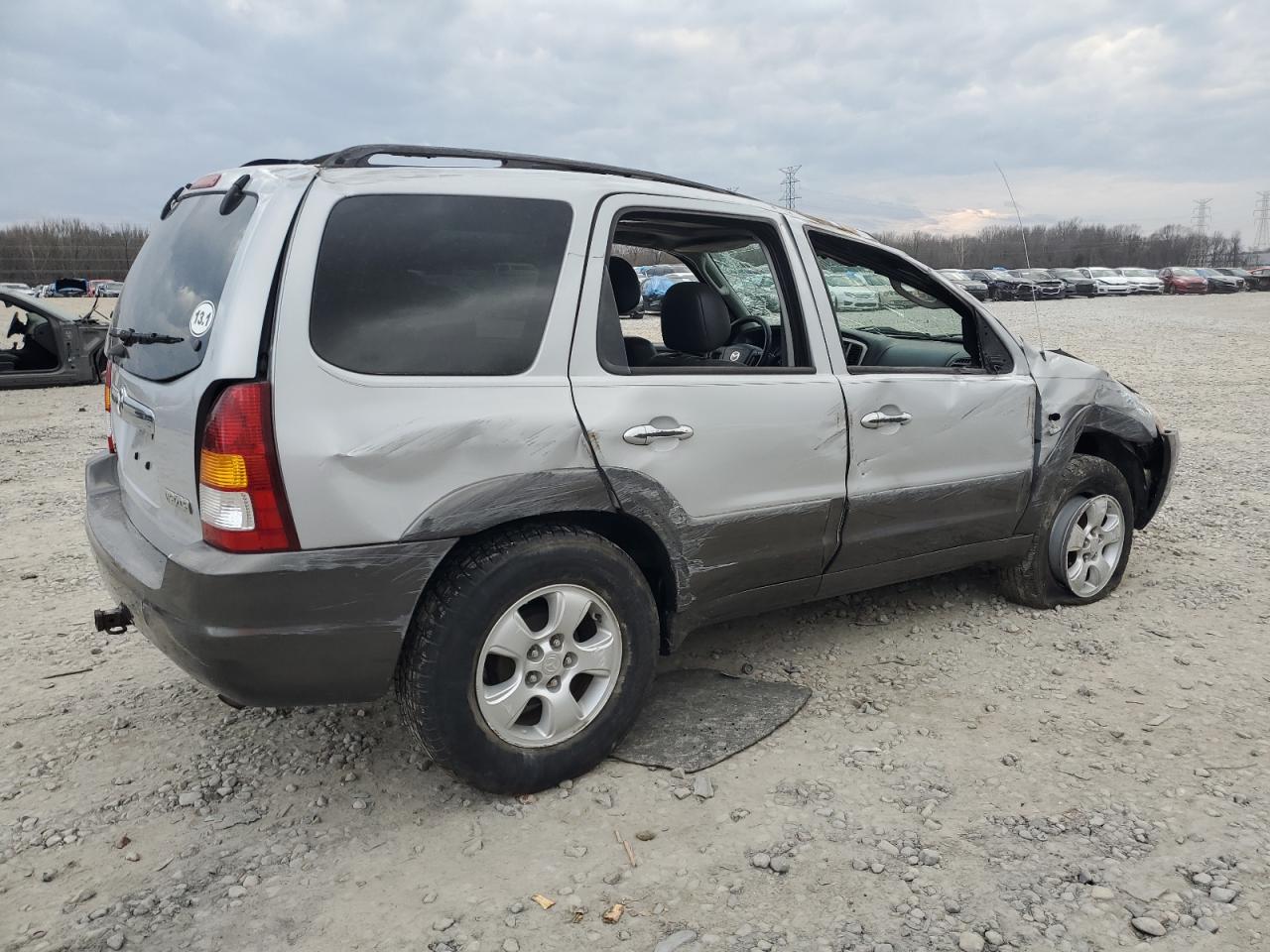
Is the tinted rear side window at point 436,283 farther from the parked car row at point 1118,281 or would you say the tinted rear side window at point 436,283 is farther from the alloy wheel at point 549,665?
the parked car row at point 1118,281

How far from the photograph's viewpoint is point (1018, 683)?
11.9 ft

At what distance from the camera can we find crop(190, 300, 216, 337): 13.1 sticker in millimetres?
2443

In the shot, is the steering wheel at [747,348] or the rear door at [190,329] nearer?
the rear door at [190,329]

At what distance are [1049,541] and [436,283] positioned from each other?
305 cm

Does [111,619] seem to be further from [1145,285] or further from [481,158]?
[1145,285]

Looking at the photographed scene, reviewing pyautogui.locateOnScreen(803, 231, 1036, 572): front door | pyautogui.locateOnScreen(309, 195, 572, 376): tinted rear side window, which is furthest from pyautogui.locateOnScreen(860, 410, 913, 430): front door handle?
pyautogui.locateOnScreen(309, 195, 572, 376): tinted rear side window

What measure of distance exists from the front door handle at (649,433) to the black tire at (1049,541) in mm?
2085

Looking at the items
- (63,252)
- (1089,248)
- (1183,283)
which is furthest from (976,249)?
(63,252)

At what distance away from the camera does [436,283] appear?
2588 mm

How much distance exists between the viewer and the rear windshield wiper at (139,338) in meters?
2.62

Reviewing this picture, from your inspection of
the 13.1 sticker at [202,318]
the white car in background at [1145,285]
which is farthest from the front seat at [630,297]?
the white car in background at [1145,285]

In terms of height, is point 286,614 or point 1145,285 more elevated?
point 1145,285

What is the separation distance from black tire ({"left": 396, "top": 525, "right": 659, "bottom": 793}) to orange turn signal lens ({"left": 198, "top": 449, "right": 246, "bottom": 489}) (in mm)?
600

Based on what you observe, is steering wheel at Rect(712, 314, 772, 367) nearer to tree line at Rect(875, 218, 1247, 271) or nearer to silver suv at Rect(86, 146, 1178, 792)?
silver suv at Rect(86, 146, 1178, 792)
